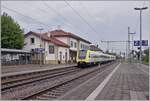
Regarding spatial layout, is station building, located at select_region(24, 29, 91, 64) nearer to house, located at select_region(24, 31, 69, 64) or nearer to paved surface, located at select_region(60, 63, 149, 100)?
house, located at select_region(24, 31, 69, 64)

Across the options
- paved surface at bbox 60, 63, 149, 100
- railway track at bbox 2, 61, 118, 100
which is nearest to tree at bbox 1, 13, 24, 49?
railway track at bbox 2, 61, 118, 100

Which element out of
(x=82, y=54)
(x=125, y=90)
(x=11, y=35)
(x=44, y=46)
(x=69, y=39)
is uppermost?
(x=69, y=39)

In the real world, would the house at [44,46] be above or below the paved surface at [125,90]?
above

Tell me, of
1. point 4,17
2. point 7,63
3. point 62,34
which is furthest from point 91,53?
point 62,34

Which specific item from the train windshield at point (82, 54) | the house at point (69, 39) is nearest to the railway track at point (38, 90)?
the train windshield at point (82, 54)

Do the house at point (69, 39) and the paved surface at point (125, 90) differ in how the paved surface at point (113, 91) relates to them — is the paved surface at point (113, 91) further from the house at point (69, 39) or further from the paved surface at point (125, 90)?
the house at point (69, 39)

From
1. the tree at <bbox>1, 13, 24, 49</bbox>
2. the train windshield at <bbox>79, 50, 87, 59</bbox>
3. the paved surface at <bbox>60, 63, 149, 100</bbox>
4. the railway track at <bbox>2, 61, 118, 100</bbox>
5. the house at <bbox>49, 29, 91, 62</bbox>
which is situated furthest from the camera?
the house at <bbox>49, 29, 91, 62</bbox>

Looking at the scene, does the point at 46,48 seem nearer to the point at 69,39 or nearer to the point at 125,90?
the point at 69,39

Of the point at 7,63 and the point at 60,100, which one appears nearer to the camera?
the point at 60,100

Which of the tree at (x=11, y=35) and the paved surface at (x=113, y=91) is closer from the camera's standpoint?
the paved surface at (x=113, y=91)

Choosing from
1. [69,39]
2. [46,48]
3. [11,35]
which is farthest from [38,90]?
[69,39]

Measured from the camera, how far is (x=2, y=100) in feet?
36.6

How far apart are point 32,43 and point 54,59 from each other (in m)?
6.14

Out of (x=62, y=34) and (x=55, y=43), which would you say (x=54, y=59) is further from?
(x=62, y=34)
